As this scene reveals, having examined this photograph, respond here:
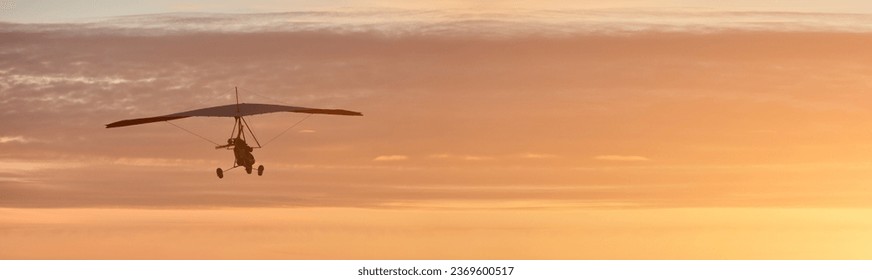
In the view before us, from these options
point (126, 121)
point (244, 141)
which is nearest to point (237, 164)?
point (244, 141)

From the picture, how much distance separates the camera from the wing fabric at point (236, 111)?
6775 cm

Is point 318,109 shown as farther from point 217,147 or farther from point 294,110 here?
point 217,147

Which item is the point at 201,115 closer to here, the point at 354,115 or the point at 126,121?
the point at 126,121

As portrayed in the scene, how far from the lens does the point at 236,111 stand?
69.9 meters

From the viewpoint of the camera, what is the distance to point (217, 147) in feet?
224

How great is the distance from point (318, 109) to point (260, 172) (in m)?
4.89

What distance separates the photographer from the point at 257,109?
70.1 m

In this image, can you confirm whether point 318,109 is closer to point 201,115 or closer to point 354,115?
point 354,115

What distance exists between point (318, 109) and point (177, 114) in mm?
7521

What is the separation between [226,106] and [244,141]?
2.79 meters

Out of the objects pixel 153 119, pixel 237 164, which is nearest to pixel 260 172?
pixel 237 164

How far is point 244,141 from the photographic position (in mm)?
68938

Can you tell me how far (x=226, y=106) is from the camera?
7062cm

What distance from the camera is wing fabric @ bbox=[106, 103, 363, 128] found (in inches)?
2667
